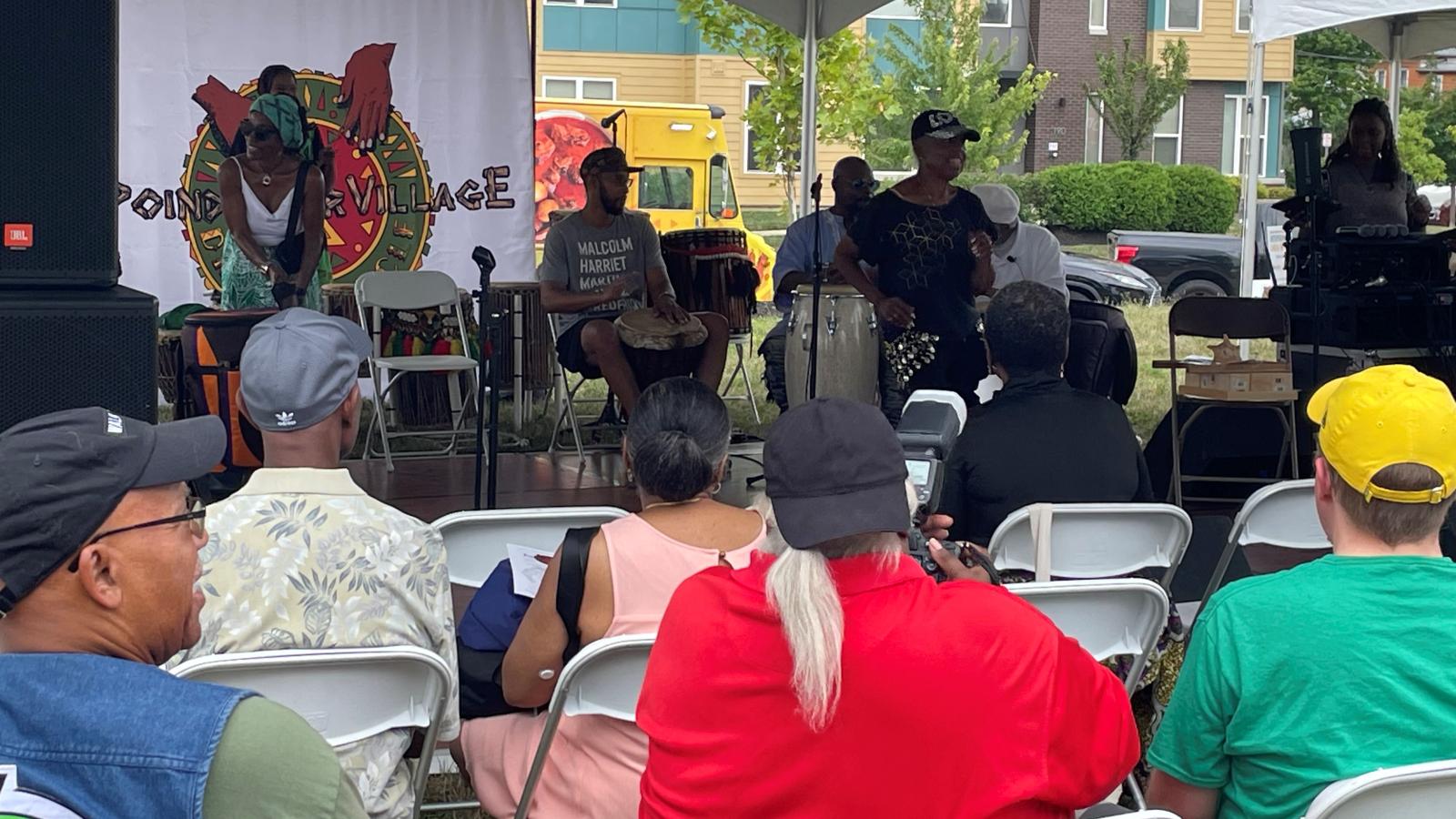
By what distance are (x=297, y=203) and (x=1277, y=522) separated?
4.70 meters

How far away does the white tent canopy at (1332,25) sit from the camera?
21.1 ft

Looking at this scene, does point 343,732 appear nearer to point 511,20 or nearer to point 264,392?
point 264,392

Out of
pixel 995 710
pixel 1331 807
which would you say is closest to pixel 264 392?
pixel 995 710

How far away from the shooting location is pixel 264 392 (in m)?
2.71

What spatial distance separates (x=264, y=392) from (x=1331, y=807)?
1791 millimetres

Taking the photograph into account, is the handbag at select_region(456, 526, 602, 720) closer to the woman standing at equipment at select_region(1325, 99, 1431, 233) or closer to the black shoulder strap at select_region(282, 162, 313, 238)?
the black shoulder strap at select_region(282, 162, 313, 238)

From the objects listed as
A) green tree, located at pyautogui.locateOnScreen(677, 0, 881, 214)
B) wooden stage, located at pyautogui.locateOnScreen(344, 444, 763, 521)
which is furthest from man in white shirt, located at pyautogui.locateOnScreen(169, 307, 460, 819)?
green tree, located at pyautogui.locateOnScreen(677, 0, 881, 214)

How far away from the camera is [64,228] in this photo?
3.83 m

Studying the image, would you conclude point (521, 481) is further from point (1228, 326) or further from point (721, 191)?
point (721, 191)

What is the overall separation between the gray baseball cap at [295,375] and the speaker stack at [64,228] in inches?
44.4

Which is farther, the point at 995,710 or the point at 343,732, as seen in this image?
the point at 343,732

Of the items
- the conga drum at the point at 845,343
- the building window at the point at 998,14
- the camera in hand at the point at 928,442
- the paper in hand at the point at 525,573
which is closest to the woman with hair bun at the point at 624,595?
the paper in hand at the point at 525,573

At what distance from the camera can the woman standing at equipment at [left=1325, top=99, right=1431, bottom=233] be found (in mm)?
8203

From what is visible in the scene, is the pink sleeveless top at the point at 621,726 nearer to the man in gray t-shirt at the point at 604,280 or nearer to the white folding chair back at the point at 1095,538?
the white folding chair back at the point at 1095,538
